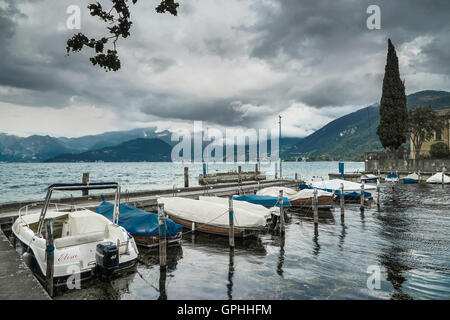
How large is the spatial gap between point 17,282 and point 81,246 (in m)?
2.24

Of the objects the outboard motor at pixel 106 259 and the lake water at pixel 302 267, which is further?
the outboard motor at pixel 106 259

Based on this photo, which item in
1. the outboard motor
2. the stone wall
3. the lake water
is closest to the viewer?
the lake water

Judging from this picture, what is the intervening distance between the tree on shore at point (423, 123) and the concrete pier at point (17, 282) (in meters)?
71.2

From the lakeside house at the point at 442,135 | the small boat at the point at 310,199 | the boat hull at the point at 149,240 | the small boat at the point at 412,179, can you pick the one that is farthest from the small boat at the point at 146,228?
the lakeside house at the point at 442,135

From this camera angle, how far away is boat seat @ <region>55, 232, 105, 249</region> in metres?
9.23

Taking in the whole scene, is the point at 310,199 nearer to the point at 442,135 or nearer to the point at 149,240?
the point at 149,240

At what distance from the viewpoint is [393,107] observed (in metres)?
57.5

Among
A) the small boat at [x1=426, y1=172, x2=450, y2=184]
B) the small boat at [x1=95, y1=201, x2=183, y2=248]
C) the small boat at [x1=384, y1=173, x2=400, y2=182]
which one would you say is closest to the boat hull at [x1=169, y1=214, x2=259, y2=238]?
the small boat at [x1=95, y1=201, x2=183, y2=248]

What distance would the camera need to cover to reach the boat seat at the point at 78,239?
30.3 ft

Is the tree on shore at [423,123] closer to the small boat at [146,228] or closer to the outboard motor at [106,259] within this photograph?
the small boat at [146,228]

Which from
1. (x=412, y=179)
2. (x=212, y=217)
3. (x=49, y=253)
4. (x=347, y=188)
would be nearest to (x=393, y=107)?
(x=412, y=179)

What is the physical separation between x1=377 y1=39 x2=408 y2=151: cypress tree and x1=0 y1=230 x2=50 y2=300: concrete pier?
216ft

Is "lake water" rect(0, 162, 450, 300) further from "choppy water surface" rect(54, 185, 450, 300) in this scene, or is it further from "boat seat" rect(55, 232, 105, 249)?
"boat seat" rect(55, 232, 105, 249)

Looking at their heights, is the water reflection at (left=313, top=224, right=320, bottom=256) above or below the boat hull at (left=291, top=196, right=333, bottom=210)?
below
